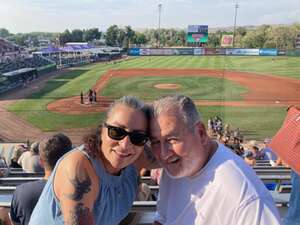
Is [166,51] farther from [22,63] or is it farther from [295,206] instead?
[295,206]

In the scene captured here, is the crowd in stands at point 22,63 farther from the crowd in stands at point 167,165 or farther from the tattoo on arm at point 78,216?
the tattoo on arm at point 78,216

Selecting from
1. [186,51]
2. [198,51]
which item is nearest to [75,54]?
[186,51]

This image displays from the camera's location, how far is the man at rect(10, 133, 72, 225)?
2.66 metres

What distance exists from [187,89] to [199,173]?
27.4 meters

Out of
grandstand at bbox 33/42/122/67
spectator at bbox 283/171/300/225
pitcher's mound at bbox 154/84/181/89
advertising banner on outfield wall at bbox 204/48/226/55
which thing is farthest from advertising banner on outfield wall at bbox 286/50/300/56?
spectator at bbox 283/171/300/225

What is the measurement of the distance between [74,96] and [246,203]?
25477 mm

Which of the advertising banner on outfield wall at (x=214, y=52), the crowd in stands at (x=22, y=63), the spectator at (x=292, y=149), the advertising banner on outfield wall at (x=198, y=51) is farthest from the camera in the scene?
the advertising banner on outfield wall at (x=198, y=51)

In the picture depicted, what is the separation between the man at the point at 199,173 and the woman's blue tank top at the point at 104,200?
234 mm

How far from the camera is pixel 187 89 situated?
95.6 ft

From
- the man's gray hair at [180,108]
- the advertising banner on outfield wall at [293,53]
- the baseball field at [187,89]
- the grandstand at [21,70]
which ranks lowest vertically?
the baseball field at [187,89]

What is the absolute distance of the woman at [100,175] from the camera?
175 cm

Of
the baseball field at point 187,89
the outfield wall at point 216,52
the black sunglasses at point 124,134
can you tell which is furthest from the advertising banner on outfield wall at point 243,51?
the black sunglasses at point 124,134

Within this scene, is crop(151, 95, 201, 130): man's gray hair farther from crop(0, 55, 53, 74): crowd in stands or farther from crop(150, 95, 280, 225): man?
crop(0, 55, 53, 74): crowd in stands

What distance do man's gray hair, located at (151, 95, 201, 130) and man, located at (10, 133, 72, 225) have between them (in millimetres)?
1185
